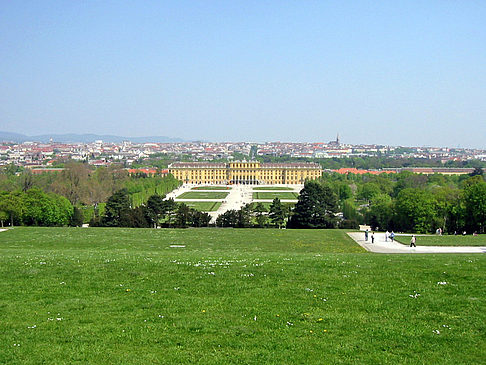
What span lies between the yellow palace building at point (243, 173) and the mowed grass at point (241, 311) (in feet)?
353

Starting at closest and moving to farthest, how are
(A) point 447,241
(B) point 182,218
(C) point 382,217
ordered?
(A) point 447,241 → (B) point 182,218 → (C) point 382,217

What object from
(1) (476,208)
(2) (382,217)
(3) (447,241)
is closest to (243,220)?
(2) (382,217)

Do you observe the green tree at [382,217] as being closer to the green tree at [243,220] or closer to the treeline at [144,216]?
the green tree at [243,220]

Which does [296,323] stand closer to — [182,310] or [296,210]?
[182,310]

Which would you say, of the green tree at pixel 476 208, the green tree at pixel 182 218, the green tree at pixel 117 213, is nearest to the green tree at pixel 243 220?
the green tree at pixel 182 218

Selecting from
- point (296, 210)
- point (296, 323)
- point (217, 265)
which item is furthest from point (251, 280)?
point (296, 210)

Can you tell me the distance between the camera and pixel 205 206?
6594 cm

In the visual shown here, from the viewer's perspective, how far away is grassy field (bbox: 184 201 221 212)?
61.7m

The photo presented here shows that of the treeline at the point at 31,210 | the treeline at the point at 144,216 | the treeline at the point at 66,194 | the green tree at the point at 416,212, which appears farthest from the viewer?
the treeline at the point at 66,194

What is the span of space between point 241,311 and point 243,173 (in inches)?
4572

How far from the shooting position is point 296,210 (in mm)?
42281

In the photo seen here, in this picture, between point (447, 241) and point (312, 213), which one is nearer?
point (447, 241)

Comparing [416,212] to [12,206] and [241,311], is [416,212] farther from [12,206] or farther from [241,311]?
[241,311]

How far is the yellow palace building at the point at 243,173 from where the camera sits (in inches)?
4781
